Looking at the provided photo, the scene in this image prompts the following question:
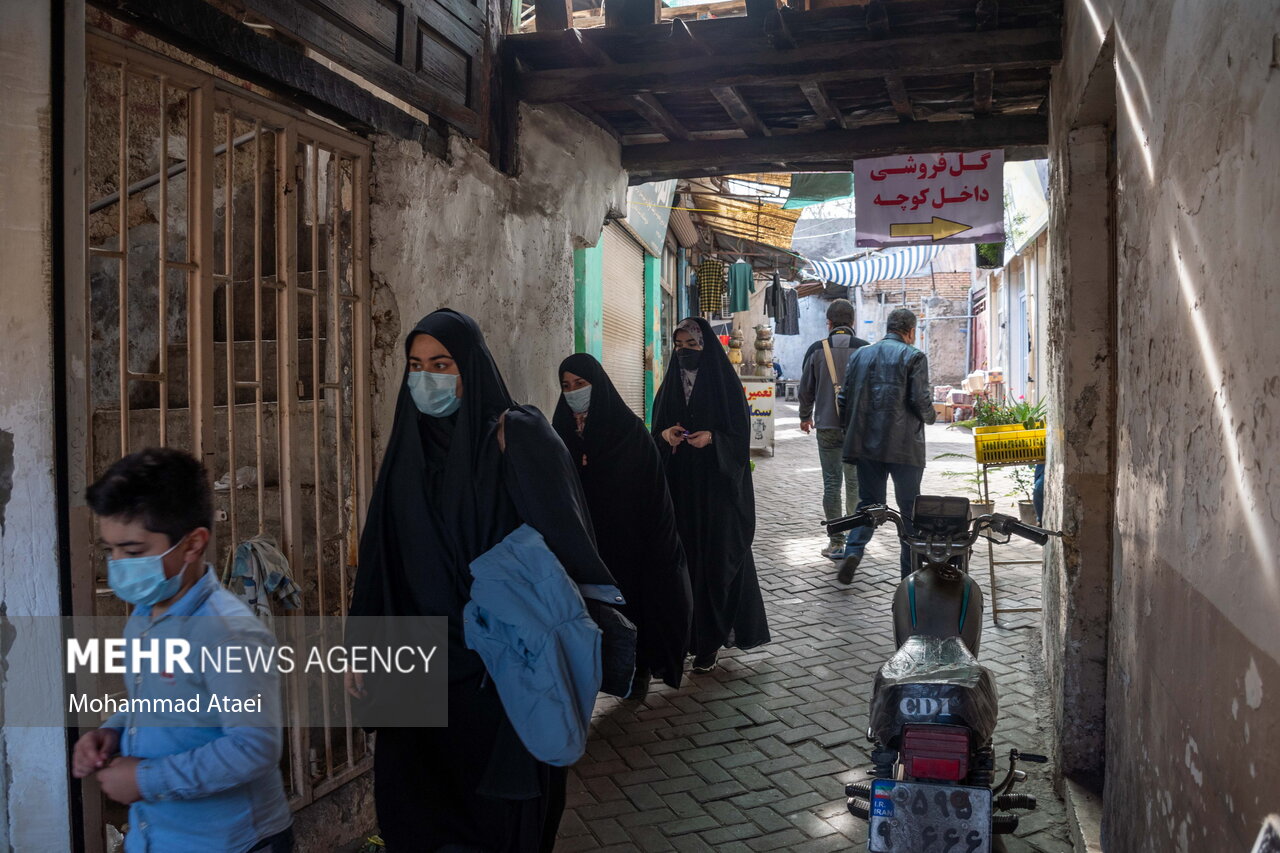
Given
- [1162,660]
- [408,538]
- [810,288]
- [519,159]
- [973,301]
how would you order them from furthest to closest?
[810,288] < [973,301] < [519,159] < [408,538] < [1162,660]

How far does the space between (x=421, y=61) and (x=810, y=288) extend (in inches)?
1154

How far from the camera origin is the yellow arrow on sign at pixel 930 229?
248 inches

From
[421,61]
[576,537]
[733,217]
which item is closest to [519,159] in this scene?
[421,61]

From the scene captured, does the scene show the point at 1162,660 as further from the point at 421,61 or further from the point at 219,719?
the point at 421,61

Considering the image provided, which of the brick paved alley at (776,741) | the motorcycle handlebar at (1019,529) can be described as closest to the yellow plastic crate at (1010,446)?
the brick paved alley at (776,741)

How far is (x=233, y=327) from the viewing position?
3797 mm

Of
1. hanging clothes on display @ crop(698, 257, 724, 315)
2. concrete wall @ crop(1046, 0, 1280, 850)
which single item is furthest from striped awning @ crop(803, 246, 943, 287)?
concrete wall @ crop(1046, 0, 1280, 850)

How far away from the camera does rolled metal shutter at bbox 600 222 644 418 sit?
9.60m

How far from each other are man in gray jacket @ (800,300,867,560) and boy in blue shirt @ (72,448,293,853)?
20.3 feet

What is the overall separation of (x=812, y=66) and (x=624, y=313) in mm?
6262

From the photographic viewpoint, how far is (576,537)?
8.45ft

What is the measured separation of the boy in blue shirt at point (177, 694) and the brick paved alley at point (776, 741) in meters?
1.76

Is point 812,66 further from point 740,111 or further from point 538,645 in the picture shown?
point 538,645

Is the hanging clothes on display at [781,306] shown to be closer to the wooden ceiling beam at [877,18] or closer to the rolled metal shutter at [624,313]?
the rolled metal shutter at [624,313]
